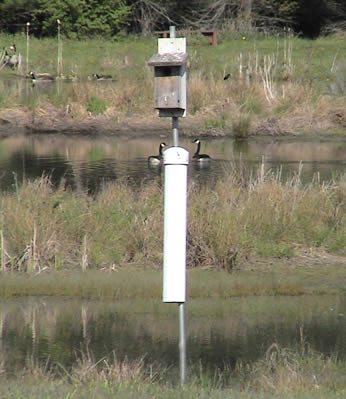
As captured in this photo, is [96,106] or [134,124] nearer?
[134,124]

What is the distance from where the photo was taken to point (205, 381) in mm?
9031

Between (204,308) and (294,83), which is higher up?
(294,83)

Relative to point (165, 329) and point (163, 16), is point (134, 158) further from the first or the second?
point (163, 16)

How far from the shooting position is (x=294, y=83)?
34.3 meters

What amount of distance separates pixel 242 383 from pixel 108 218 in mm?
5650

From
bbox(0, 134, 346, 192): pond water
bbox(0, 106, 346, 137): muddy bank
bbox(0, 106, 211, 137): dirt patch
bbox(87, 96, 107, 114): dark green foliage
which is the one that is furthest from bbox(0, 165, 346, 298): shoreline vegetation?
bbox(87, 96, 107, 114): dark green foliage

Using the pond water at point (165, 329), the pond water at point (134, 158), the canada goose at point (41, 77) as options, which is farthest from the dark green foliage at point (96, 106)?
the pond water at point (165, 329)

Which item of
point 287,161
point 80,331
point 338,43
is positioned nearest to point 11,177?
point 287,161

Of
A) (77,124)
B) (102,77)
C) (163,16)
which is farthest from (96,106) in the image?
(163,16)

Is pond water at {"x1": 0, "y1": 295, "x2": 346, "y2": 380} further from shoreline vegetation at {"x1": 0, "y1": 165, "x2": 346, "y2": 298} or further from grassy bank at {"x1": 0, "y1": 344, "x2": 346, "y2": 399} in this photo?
grassy bank at {"x1": 0, "y1": 344, "x2": 346, "y2": 399}

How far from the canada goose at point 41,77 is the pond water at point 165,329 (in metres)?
28.5

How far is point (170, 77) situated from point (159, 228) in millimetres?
4657

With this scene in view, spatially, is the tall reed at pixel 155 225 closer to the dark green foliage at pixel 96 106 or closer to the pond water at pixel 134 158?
the pond water at pixel 134 158

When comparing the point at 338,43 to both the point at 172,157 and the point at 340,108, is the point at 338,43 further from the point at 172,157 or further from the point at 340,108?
the point at 172,157
